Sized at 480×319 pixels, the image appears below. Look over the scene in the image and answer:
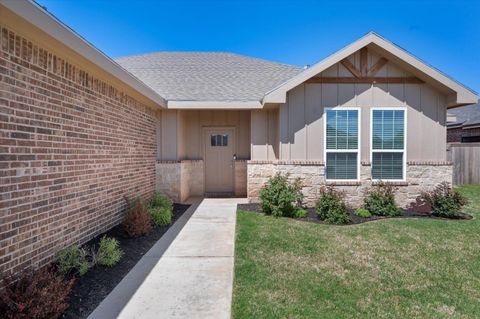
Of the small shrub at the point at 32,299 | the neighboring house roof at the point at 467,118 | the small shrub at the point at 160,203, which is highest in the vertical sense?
the neighboring house roof at the point at 467,118

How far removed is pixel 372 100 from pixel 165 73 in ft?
24.2

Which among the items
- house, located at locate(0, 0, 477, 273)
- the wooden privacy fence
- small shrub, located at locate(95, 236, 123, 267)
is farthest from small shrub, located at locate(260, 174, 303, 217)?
the wooden privacy fence

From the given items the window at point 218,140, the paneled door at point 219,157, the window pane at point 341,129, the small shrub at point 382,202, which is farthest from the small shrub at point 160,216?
the small shrub at point 382,202

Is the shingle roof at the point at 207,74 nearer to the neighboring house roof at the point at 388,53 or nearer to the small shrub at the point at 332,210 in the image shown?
the neighboring house roof at the point at 388,53

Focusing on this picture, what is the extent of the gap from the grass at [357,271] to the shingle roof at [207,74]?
4.72m

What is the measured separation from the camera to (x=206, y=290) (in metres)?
3.35

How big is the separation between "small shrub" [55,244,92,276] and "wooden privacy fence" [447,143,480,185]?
575 inches

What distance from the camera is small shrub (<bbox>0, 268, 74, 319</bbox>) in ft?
7.94

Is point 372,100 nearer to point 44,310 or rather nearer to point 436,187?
point 436,187

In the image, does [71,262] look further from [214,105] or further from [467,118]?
[467,118]

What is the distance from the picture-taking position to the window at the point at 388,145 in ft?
25.7

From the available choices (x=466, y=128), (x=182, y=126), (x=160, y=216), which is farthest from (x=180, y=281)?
(x=466, y=128)

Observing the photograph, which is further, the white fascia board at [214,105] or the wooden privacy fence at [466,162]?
the wooden privacy fence at [466,162]

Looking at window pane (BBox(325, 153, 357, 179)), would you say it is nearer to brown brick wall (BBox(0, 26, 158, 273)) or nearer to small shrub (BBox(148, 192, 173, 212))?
small shrub (BBox(148, 192, 173, 212))
